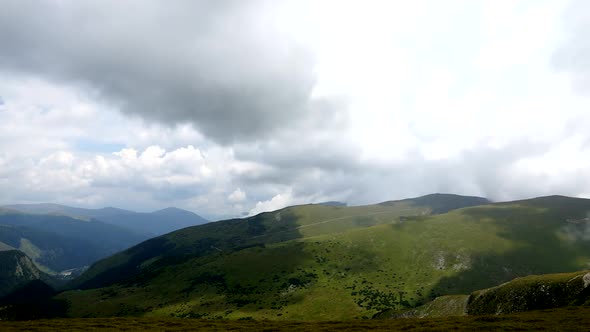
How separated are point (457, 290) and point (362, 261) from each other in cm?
5211

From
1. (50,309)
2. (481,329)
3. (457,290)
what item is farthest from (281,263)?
(481,329)

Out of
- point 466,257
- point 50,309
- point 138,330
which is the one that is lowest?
point 50,309

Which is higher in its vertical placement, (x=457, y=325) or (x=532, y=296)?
(x=457, y=325)

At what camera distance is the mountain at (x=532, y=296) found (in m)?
52.1

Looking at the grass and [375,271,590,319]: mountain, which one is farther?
[375,271,590,319]: mountain

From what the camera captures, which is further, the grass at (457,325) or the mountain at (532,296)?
the mountain at (532,296)

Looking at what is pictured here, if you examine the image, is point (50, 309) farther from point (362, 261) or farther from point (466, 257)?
point (466, 257)

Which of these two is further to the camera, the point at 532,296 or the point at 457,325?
the point at 532,296

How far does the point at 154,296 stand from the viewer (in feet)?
596

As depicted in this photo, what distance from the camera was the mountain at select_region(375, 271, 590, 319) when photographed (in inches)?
2051

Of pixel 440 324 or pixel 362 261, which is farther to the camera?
pixel 362 261

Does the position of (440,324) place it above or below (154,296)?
above

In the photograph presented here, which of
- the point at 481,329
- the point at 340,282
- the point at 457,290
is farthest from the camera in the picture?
the point at 340,282

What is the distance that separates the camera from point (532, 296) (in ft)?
185
